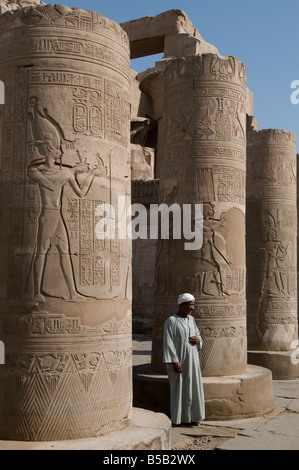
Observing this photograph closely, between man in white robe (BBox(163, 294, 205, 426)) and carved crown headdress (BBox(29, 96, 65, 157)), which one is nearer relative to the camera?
carved crown headdress (BBox(29, 96, 65, 157))

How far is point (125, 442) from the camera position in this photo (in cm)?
344

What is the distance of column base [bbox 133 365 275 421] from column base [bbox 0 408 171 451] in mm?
2038

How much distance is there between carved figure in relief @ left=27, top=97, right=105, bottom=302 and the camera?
3.58 metres

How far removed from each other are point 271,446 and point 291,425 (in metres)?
0.83

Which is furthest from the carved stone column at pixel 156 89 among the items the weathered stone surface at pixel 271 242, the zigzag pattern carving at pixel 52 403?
the zigzag pattern carving at pixel 52 403

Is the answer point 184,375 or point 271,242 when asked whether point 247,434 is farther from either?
point 271,242

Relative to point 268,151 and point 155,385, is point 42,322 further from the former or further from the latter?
point 268,151

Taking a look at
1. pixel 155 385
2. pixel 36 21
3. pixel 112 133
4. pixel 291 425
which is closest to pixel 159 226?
pixel 155 385

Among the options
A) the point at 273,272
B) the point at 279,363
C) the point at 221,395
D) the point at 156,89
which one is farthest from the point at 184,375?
the point at 156,89

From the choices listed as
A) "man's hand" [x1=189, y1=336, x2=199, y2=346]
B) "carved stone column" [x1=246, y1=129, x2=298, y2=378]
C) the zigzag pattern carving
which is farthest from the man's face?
"carved stone column" [x1=246, y1=129, x2=298, y2=378]

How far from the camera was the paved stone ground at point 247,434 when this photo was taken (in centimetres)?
500

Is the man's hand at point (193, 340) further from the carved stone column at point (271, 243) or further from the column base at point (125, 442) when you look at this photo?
the carved stone column at point (271, 243)

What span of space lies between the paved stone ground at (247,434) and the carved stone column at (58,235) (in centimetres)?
154

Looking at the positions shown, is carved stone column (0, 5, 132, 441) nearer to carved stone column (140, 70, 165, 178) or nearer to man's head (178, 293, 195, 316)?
man's head (178, 293, 195, 316)
